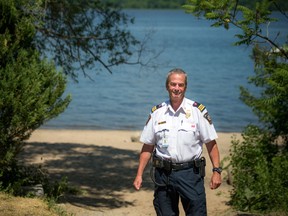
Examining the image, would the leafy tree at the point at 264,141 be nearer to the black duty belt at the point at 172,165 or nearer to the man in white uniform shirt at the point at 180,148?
the man in white uniform shirt at the point at 180,148

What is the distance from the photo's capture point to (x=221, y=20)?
295 inches

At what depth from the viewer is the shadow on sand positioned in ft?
36.6

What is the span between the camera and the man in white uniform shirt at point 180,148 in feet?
20.2

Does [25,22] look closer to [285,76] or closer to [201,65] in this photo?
[285,76]

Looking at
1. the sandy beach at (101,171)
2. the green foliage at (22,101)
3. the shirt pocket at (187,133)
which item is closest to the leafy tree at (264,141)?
the sandy beach at (101,171)

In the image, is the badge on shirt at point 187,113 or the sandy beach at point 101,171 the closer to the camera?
the badge on shirt at point 187,113

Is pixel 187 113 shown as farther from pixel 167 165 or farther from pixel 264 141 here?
pixel 264 141

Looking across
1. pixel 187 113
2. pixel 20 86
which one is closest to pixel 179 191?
pixel 187 113

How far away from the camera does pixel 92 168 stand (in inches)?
552

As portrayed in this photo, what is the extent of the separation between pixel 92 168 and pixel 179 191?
7949 mm

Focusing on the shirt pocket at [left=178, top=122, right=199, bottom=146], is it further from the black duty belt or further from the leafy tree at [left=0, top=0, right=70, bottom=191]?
the leafy tree at [left=0, top=0, right=70, bottom=191]

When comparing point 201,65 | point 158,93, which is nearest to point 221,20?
point 158,93

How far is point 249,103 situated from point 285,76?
3401 mm

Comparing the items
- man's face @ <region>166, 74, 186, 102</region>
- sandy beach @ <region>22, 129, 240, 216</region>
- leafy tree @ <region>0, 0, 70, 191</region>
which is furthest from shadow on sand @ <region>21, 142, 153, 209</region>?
man's face @ <region>166, 74, 186, 102</region>
